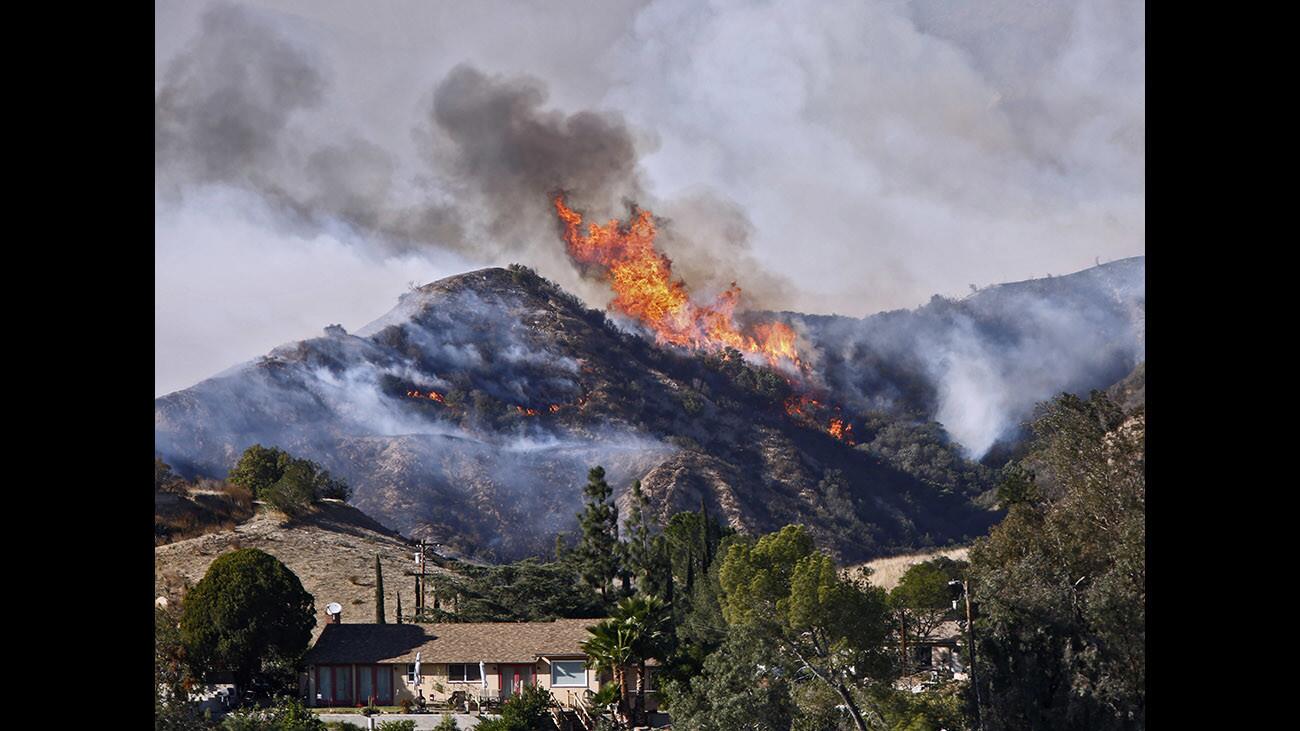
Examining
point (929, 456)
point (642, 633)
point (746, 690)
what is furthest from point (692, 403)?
point (746, 690)

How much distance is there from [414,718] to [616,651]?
6.03m

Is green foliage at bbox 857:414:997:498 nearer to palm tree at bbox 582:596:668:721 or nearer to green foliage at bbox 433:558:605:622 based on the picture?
green foliage at bbox 433:558:605:622

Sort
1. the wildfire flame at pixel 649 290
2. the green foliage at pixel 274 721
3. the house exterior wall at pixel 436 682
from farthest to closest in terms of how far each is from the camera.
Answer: the wildfire flame at pixel 649 290
the house exterior wall at pixel 436 682
the green foliage at pixel 274 721

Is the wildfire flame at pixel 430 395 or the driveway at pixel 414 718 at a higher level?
the wildfire flame at pixel 430 395

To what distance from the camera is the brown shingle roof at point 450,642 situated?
38.5m

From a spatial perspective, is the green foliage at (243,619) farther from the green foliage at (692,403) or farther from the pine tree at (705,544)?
the green foliage at (692,403)

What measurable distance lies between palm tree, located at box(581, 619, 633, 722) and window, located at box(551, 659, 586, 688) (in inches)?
145

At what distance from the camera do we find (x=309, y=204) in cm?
12219

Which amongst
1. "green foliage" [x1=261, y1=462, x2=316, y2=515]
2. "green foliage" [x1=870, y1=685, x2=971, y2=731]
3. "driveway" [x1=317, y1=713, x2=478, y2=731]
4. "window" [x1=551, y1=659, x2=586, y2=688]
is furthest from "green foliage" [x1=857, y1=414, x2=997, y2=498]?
"green foliage" [x1=870, y1=685, x2=971, y2=731]

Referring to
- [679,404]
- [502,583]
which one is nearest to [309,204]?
[679,404]

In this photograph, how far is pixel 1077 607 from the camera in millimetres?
28953

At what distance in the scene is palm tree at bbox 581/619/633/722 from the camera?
32312mm

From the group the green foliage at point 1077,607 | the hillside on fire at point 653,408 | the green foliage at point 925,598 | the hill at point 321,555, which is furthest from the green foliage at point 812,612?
the hillside on fire at point 653,408

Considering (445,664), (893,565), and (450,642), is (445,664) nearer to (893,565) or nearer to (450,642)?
(450,642)
